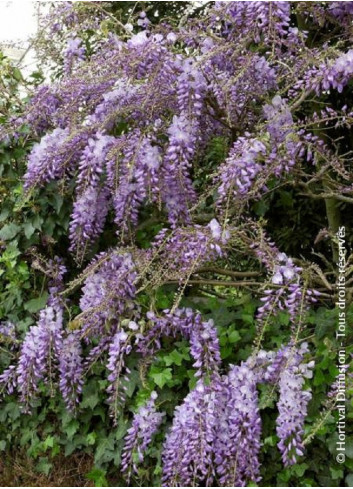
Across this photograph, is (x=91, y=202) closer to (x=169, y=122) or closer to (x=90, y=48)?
(x=169, y=122)

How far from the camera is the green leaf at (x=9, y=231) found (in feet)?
9.73

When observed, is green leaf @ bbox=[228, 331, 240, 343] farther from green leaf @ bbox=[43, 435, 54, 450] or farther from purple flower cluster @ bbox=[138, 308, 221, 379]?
green leaf @ bbox=[43, 435, 54, 450]

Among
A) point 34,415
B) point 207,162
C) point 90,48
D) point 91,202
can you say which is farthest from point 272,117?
point 34,415

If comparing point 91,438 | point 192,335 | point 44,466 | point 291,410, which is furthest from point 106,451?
point 291,410

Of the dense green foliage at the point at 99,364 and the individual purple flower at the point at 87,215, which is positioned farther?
the individual purple flower at the point at 87,215

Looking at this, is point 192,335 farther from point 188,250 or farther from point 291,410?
point 291,410

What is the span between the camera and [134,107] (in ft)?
8.32

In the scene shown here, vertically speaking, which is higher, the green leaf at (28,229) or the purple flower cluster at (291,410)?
the green leaf at (28,229)

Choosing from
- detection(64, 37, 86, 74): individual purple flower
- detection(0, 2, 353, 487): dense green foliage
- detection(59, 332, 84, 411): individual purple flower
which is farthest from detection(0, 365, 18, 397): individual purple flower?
detection(64, 37, 86, 74): individual purple flower

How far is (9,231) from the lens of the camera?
2975 millimetres

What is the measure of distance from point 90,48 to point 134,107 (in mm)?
1175

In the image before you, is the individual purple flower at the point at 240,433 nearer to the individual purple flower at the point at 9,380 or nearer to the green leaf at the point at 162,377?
the green leaf at the point at 162,377

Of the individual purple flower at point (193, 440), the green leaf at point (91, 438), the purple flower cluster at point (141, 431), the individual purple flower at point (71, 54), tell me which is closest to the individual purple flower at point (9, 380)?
the green leaf at point (91, 438)

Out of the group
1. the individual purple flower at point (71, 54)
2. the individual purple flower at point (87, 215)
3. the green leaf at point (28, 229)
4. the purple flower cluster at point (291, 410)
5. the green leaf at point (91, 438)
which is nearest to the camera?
the purple flower cluster at point (291, 410)
